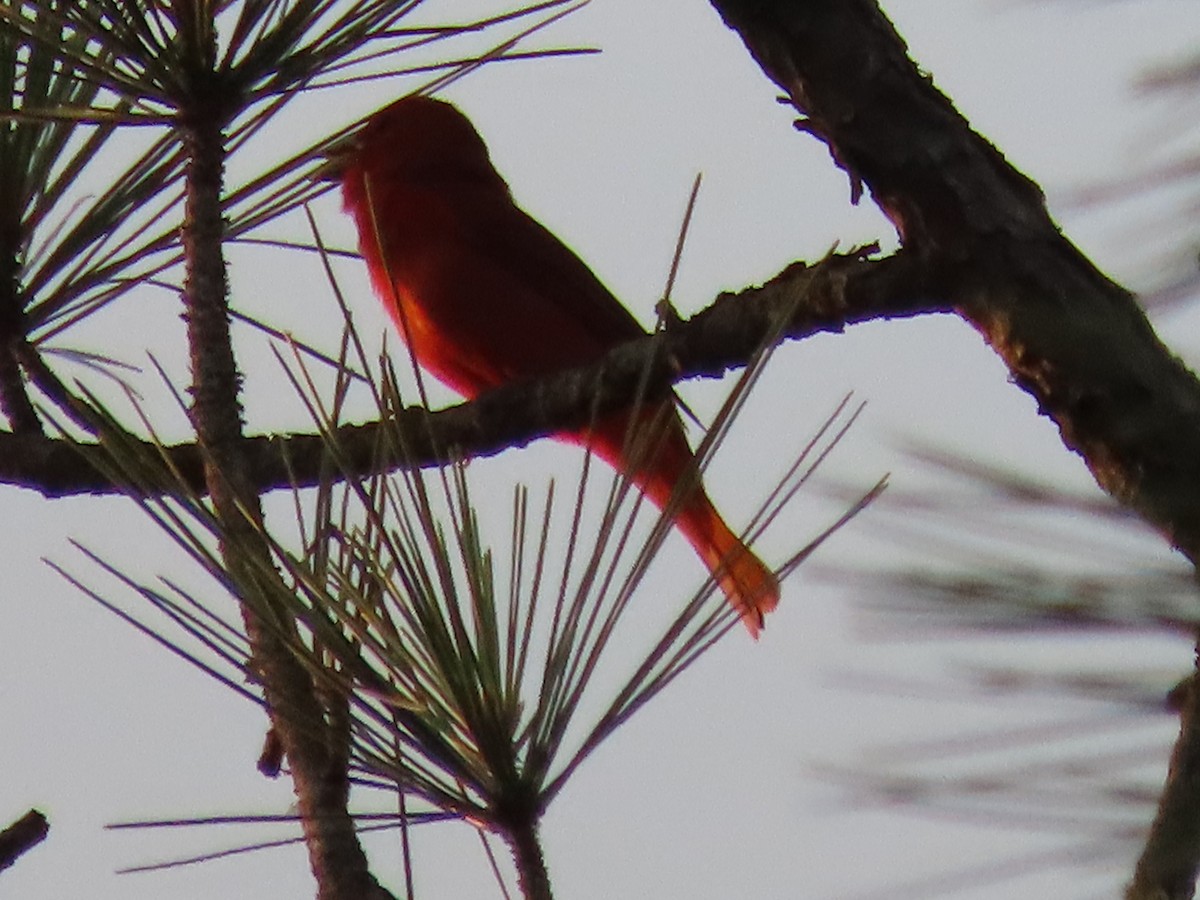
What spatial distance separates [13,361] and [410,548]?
937mm

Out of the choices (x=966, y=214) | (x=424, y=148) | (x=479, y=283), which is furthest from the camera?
(x=424, y=148)

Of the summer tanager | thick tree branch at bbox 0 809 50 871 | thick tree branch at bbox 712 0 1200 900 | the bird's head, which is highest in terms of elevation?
the bird's head

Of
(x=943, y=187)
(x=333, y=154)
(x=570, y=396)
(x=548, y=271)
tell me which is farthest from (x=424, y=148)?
(x=943, y=187)

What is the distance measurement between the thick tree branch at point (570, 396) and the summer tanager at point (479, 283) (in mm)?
1389

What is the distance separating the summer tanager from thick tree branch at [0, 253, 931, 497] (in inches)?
54.7

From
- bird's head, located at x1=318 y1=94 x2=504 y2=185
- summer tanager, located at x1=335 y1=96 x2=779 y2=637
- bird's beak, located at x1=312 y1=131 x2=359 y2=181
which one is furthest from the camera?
bird's head, located at x1=318 y1=94 x2=504 y2=185

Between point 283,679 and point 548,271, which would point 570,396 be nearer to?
point 283,679

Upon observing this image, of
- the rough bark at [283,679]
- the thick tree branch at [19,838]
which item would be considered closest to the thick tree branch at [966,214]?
the rough bark at [283,679]

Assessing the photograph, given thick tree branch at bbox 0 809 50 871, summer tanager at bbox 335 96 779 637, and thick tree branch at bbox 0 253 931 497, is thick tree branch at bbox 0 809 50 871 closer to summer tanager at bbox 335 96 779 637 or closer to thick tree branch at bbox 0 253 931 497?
thick tree branch at bbox 0 253 931 497

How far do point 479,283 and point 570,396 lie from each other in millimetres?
2003

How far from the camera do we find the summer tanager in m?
3.74

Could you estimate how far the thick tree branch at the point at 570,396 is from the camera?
1465mm

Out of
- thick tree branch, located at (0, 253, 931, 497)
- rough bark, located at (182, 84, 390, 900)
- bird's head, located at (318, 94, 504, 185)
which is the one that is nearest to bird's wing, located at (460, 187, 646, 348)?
bird's head, located at (318, 94, 504, 185)

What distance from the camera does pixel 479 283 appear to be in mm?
3887
